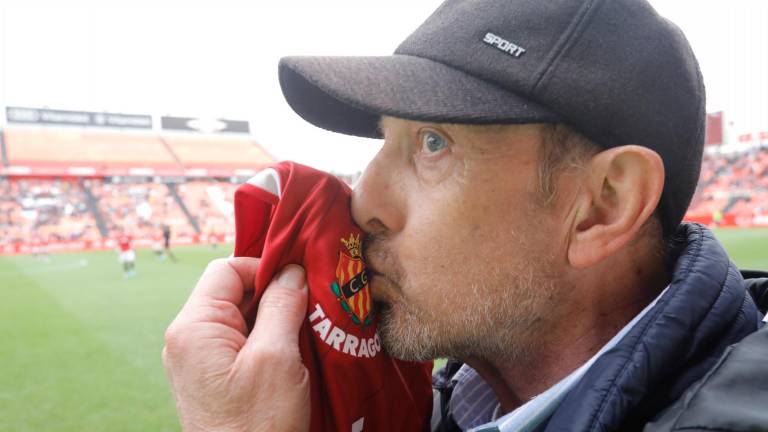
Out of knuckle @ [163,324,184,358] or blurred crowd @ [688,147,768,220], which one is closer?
knuckle @ [163,324,184,358]

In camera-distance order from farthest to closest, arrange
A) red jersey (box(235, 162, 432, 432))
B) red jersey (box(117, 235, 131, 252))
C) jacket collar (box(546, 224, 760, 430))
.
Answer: red jersey (box(117, 235, 131, 252)), red jersey (box(235, 162, 432, 432)), jacket collar (box(546, 224, 760, 430))

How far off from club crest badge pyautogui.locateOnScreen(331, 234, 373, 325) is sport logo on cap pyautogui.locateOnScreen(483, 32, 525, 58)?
532 millimetres

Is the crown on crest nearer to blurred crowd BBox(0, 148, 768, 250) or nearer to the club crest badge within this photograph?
the club crest badge

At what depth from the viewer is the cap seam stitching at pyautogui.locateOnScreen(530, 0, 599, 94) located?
0.94 m

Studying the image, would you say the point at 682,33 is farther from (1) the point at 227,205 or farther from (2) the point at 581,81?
(1) the point at 227,205

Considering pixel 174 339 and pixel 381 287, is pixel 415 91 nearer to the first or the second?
pixel 381 287

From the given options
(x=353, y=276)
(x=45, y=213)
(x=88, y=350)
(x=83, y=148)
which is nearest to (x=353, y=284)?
(x=353, y=276)

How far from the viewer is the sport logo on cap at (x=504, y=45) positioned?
96cm

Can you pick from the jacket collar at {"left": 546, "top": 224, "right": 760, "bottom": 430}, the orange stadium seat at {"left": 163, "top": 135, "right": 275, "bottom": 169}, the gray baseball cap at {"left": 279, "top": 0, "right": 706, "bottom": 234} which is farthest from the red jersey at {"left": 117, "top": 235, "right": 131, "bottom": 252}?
the orange stadium seat at {"left": 163, "top": 135, "right": 275, "bottom": 169}

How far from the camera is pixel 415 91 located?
100 centimetres

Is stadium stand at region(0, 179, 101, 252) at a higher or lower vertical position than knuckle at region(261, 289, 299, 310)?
lower

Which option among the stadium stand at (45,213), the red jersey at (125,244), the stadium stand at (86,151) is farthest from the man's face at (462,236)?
the stadium stand at (86,151)

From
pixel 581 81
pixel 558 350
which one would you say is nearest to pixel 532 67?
pixel 581 81

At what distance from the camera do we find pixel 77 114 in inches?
1633
